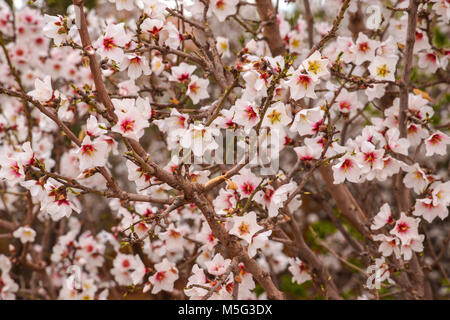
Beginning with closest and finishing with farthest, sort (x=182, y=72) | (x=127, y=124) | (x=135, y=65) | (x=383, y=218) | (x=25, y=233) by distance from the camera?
(x=127, y=124)
(x=135, y=65)
(x=383, y=218)
(x=182, y=72)
(x=25, y=233)

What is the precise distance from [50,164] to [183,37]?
1.35 metres

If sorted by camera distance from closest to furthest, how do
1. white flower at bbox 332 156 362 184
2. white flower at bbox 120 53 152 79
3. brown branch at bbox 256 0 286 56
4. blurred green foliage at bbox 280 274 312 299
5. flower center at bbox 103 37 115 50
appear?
flower center at bbox 103 37 115 50 < white flower at bbox 332 156 362 184 < white flower at bbox 120 53 152 79 < brown branch at bbox 256 0 286 56 < blurred green foliage at bbox 280 274 312 299

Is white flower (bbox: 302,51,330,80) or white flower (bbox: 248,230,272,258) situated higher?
white flower (bbox: 302,51,330,80)

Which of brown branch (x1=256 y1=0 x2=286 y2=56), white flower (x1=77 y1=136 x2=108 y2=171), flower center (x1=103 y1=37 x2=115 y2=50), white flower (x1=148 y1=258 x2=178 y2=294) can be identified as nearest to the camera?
white flower (x1=77 y1=136 x2=108 y2=171)

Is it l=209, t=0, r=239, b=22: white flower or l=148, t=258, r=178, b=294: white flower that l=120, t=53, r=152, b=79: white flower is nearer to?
l=209, t=0, r=239, b=22: white flower

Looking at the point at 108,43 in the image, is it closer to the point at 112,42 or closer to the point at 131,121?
the point at 112,42

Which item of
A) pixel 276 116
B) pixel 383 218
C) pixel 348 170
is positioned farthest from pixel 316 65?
pixel 383 218

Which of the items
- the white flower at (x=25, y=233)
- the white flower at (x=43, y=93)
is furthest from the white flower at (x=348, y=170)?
the white flower at (x=25, y=233)

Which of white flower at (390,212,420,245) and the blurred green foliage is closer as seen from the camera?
white flower at (390,212,420,245)

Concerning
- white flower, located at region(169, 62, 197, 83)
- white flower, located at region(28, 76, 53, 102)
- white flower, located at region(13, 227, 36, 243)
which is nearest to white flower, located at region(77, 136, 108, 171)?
white flower, located at region(28, 76, 53, 102)

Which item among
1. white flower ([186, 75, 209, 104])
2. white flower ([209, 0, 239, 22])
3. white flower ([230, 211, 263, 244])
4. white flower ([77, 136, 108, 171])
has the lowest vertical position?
white flower ([230, 211, 263, 244])
